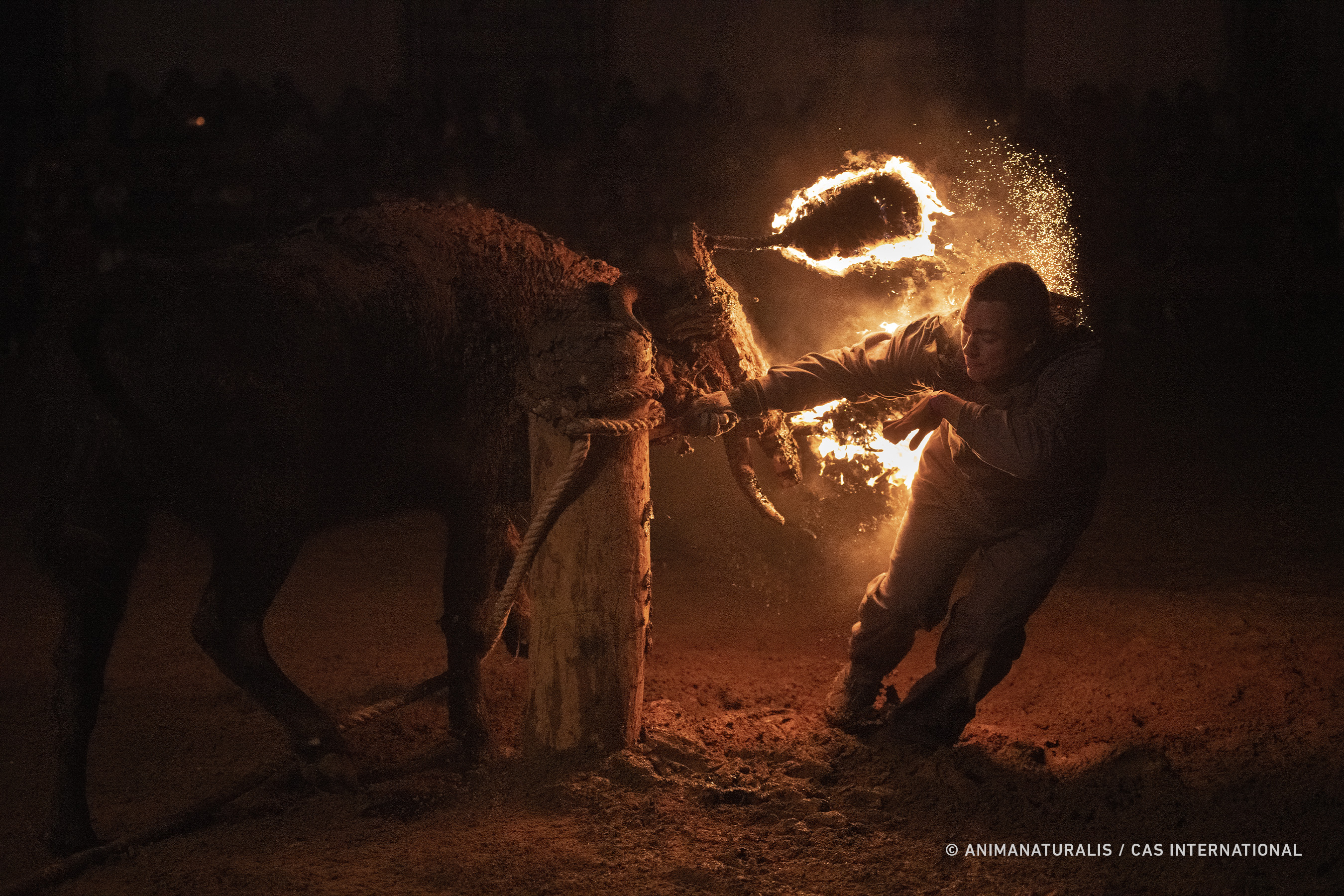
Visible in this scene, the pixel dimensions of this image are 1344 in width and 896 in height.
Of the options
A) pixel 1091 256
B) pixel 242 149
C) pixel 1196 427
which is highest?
pixel 242 149

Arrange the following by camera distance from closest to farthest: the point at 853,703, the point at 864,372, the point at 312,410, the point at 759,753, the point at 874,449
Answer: the point at 312,410 < the point at 759,753 < the point at 864,372 < the point at 853,703 < the point at 874,449

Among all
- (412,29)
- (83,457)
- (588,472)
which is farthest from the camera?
(412,29)

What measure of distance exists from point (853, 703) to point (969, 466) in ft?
3.19

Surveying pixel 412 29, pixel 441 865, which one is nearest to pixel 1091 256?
pixel 412 29

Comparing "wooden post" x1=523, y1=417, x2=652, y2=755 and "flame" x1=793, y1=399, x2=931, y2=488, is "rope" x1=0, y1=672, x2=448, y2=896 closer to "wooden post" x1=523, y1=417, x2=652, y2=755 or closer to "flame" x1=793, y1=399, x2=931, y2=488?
"wooden post" x1=523, y1=417, x2=652, y2=755

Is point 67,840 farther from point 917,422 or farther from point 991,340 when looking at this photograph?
point 991,340

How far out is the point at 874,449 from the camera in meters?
4.58

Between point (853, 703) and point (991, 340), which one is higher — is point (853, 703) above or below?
below

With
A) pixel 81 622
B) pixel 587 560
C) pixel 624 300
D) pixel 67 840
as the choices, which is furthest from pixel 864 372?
pixel 67 840

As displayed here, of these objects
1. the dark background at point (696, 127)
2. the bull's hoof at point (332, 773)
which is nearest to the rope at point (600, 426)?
the bull's hoof at point (332, 773)

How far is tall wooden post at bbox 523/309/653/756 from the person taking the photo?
3309mm

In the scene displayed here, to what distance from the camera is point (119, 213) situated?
32.0 ft

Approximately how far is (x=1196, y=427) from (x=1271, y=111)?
3.37m

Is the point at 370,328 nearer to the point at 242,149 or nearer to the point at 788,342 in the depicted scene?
the point at 788,342
